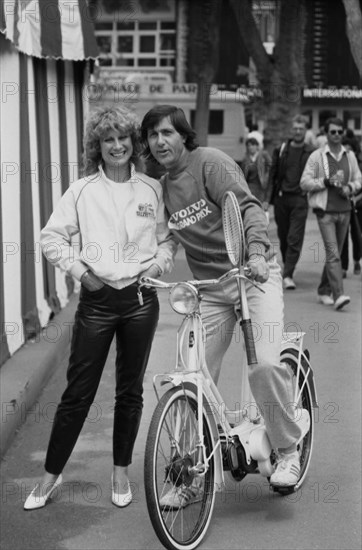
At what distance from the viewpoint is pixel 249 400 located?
4949mm

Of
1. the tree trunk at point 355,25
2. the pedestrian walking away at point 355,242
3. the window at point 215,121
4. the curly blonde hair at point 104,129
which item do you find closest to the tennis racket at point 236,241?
the curly blonde hair at point 104,129

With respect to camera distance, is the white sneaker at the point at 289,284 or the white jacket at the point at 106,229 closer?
the white jacket at the point at 106,229

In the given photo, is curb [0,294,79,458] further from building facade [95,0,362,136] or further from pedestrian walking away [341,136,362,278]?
building facade [95,0,362,136]

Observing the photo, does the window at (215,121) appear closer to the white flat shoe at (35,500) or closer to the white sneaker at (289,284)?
the white sneaker at (289,284)

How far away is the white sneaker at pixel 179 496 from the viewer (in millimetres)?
4555

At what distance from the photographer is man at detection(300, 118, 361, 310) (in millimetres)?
10250

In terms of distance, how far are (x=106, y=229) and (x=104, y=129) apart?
0.44 m

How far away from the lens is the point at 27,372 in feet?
23.0

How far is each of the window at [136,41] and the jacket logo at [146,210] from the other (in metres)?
33.6

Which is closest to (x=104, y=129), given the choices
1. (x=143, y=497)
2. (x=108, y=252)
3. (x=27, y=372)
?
(x=108, y=252)

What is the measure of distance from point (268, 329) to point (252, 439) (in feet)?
1.68

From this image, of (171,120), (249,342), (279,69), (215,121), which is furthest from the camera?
(215,121)

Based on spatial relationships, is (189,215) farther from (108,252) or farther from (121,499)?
(121,499)

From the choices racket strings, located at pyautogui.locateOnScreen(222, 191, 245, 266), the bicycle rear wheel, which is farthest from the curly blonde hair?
the bicycle rear wheel
